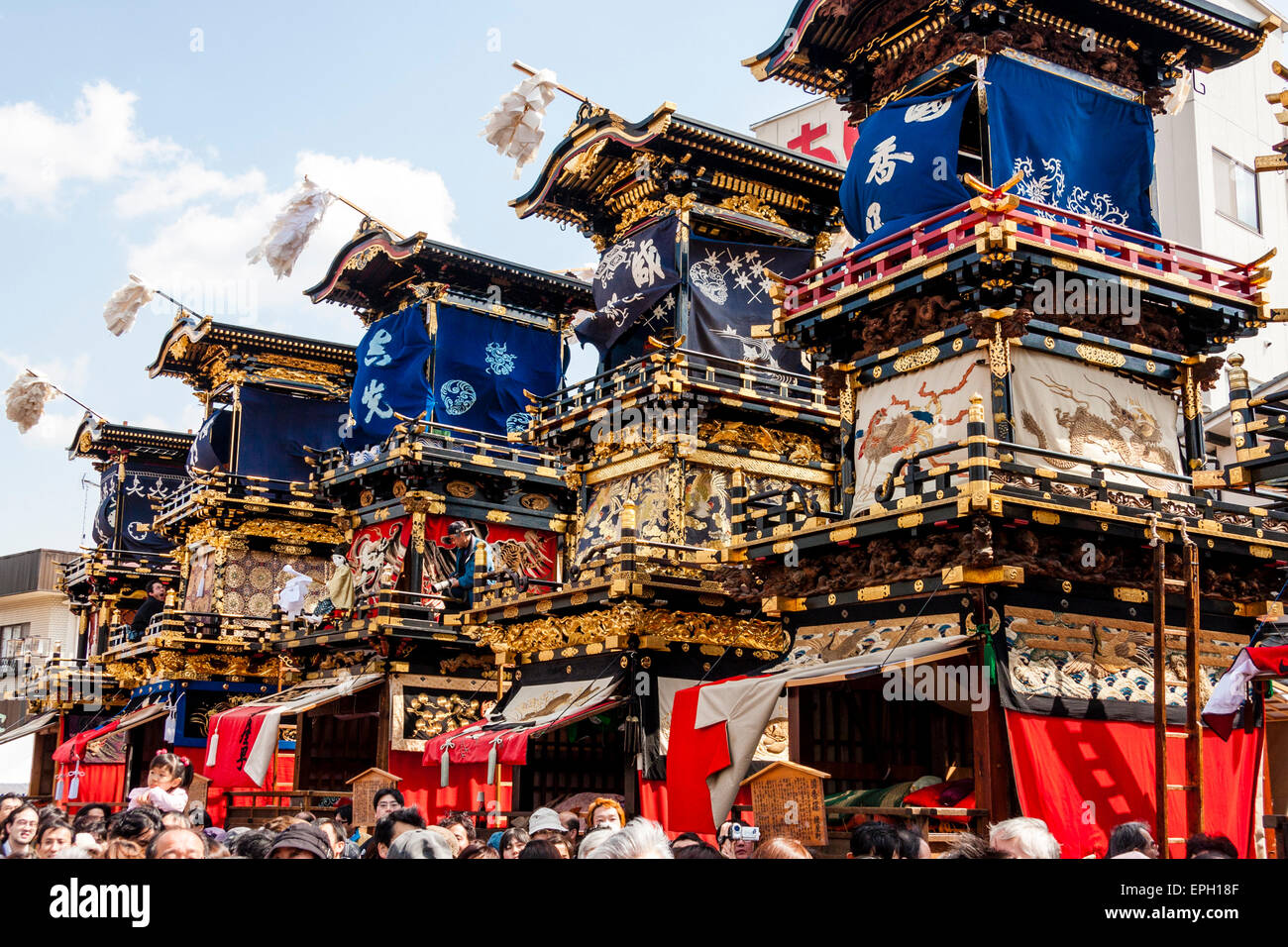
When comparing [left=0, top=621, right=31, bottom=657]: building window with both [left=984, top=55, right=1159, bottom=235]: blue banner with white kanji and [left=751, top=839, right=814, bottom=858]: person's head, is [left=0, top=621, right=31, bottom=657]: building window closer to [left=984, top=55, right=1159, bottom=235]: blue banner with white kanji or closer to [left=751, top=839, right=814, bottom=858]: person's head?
[left=984, top=55, right=1159, bottom=235]: blue banner with white kanji

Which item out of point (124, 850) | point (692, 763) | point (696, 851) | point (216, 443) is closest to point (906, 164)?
point (692, 763)

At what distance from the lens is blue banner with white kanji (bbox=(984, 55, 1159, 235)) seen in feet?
58.9

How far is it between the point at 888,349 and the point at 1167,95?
21.5 feet

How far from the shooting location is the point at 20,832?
7.76 metres

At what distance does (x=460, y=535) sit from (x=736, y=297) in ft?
27.6

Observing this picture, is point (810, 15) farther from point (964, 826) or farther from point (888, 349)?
point (964, 826)

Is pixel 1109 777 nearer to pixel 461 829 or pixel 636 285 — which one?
pixel 461 829

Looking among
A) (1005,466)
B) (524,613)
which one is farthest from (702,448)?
(1005,466)

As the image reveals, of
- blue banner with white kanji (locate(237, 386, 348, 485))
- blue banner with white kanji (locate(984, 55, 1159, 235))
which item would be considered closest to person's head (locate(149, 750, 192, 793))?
blue banner with white kanji (locate(984, 55, 1159, 235))

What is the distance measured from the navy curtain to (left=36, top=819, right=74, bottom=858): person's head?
3132cm

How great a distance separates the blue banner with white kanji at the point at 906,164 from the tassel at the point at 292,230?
15.8 meters
